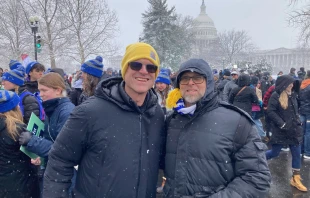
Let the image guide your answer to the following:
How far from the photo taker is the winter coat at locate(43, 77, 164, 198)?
1904 millimetres

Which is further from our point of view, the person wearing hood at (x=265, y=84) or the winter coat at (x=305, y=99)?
the person wearing hood at (x=265, y=84)

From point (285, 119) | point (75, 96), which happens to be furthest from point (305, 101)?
point (75, 96)

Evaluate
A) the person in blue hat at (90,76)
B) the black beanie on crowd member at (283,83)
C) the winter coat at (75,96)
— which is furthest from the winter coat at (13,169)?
the black beanie on crowd member at (283,83)

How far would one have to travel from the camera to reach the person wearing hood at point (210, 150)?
6.26 ft

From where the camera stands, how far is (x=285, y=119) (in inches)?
197

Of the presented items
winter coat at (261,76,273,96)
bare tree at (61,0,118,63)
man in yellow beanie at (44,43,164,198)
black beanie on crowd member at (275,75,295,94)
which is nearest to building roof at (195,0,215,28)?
bare tree at (61,0,118,63)

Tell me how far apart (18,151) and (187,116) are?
1932 millimetres

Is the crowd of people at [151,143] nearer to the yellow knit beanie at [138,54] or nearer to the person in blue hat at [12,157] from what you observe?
the yellow knit beanie at [138,54]

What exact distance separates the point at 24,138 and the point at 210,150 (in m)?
1.90

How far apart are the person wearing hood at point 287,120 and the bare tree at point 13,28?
22.0 m

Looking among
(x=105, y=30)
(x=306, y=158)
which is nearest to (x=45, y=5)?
(x=105, y=30)

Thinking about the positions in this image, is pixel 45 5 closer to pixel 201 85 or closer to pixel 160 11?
Result: pixel 160 11

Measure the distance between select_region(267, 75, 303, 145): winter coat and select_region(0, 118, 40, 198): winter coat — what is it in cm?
433

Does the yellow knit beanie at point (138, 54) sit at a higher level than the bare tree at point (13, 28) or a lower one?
lower
